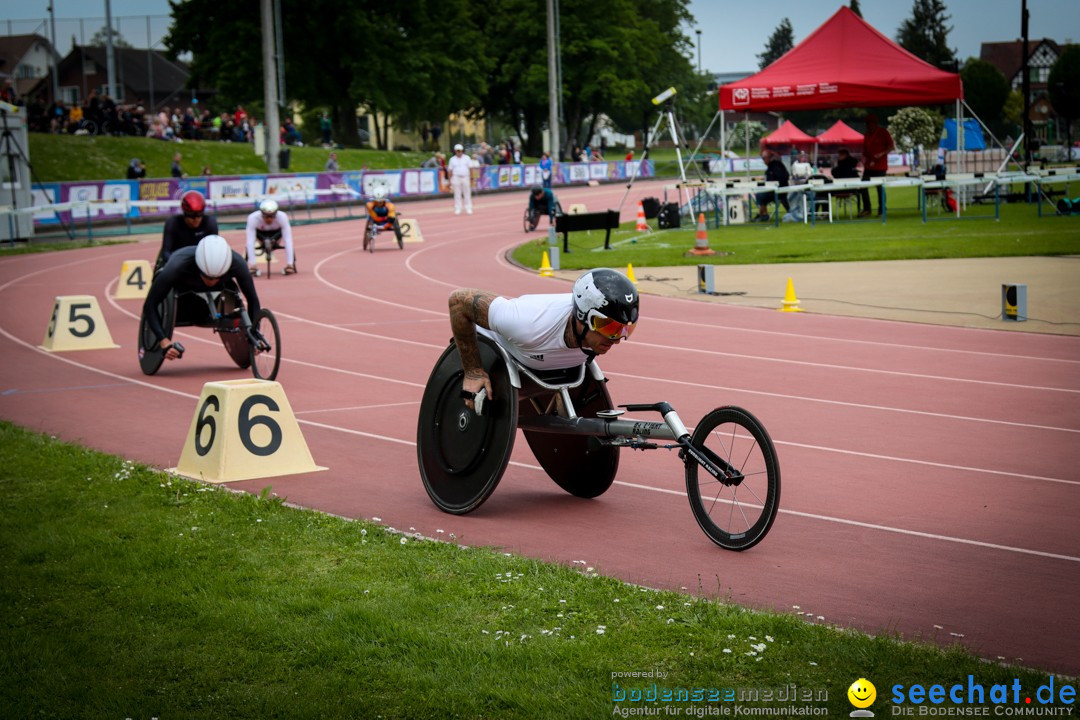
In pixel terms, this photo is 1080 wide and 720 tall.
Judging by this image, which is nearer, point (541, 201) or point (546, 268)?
point (546, 268)

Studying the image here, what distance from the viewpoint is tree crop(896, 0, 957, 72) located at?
439 ft

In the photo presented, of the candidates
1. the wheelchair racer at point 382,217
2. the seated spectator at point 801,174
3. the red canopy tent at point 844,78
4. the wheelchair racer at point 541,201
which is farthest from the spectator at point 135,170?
the seated spectator at point 801,174

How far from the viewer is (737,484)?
6773 mm

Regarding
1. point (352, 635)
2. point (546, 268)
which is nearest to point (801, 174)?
A: point (546, 268)

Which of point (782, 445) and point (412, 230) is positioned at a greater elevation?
point (412, 230)

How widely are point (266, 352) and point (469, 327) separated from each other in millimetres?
6639

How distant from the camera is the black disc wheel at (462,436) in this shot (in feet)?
24.8

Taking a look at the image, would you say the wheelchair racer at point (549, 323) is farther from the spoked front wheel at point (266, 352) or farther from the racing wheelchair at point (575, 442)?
the spoked front wheel at point (266, 352)

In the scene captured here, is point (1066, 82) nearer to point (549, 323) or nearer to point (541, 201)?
point (541, 201)

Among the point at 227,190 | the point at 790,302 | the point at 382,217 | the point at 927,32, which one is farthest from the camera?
the point at 927,32

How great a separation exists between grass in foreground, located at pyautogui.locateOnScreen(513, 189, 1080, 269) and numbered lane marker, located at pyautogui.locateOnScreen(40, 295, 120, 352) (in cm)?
1056

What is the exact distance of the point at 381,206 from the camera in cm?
3148

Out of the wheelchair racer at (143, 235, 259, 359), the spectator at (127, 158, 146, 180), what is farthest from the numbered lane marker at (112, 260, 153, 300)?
the spectator at (127, 158, 146, 180)

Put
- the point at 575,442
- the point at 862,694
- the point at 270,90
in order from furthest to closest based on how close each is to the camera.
A: the point at 270,90 → the point at 575,442 → the point at 862,694
